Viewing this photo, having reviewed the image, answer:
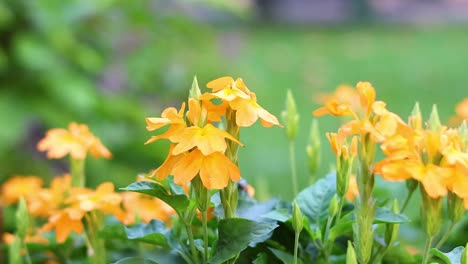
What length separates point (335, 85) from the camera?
729cm

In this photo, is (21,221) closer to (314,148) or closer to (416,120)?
(314,148)

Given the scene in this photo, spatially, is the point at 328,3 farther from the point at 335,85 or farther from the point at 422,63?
the point at 335,85

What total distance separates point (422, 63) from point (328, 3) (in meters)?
5.23

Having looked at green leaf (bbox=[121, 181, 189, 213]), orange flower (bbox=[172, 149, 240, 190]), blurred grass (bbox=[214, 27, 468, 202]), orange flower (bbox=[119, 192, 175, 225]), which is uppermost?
blurred grass (bbox=[214, 27, 468, 202])

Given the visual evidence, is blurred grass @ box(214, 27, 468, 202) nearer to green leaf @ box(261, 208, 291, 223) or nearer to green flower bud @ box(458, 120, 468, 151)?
green leaf @ box(261, 208, 291, 223)

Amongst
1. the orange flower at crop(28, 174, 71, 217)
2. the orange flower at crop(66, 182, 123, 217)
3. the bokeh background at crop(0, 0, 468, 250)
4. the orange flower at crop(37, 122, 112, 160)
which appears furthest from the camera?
the bokeh background at crop(0, 0, 468, 250)

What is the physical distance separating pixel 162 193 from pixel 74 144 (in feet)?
1.12

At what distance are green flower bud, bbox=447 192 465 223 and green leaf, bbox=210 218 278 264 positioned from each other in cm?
23

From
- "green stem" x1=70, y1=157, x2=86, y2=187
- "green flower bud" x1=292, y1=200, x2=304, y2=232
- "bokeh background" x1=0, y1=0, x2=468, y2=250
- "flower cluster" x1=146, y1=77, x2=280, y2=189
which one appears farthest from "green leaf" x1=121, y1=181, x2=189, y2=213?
"bokeh background" x1=0, y1=0, x2=468, y2=250

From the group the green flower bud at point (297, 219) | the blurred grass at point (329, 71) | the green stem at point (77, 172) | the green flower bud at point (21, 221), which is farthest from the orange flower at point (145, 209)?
the blurred grass at point (329, 71)

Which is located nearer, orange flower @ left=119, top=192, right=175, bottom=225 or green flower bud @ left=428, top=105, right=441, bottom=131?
green flower bud @ left=428, top=105, right=441, bottom=131

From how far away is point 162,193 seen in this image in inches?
40.1

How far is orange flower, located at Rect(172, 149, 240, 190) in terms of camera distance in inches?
36.4

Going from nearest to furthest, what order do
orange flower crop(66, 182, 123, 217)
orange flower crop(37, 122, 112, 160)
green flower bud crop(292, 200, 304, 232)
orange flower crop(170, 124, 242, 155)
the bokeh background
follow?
orange flower crop(170, 124, 242, 155) → green flower bud crop(292, 200, 304, 232) → orange flower crop(66, 182, 123, 217) → orange flower crop(37, 122, 112, 160) → the bokeh background
